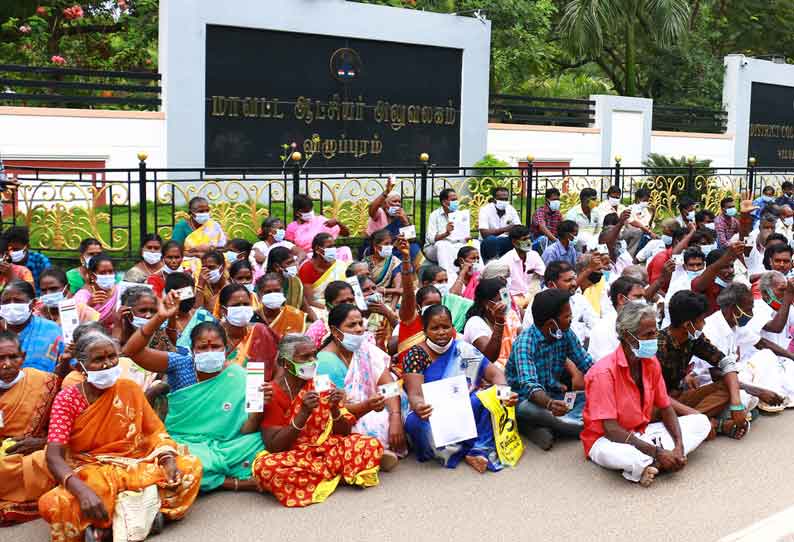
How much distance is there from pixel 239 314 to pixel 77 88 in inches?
376

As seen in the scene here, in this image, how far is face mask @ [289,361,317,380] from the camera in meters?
5.76

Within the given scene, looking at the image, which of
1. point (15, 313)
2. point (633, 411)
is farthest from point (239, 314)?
point (633, 411)

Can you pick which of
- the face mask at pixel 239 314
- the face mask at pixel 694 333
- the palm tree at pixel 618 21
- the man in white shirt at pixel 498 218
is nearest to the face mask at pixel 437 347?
the face mask at pixel 239 314

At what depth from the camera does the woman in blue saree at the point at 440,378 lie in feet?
20.7

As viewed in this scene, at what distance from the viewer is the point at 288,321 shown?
24.8 ft

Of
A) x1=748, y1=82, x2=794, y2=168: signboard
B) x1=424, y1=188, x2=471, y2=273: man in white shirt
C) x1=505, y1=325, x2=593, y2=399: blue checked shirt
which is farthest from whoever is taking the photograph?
x1=748, y1=82, x2=794, y2=168: signboard

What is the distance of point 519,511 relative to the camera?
5.62m

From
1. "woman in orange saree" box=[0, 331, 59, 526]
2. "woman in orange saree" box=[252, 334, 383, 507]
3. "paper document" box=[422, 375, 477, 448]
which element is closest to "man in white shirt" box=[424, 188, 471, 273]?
"paper document" box=[422, 375, 477, 448]

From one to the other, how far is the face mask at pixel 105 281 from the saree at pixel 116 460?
92.4 inches

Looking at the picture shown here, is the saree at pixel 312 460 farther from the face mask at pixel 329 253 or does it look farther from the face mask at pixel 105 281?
the face mask at pixel 329 253

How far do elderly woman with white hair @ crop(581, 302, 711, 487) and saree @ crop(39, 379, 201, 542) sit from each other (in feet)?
7.57

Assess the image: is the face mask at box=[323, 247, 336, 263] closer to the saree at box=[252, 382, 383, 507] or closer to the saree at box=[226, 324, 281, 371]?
the saree at box=[226, 324, 281, 371]

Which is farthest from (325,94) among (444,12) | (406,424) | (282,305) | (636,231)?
(406,424)

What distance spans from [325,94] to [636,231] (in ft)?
21.4
